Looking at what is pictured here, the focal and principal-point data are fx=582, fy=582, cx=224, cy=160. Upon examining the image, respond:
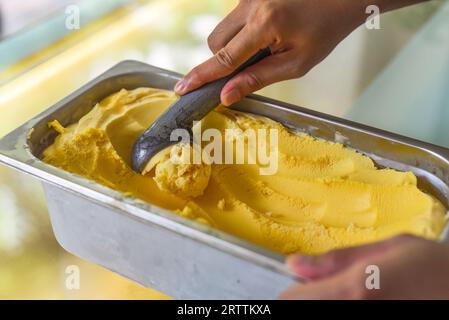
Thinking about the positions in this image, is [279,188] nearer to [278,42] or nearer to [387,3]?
[278,42]

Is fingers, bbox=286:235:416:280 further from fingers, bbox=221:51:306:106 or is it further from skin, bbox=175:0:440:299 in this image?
fingers, bbox=221:51:306:106

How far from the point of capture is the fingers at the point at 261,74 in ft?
3.79

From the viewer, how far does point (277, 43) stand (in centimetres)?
116

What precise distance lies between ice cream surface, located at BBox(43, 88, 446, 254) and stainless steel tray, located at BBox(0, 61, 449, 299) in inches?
1.4

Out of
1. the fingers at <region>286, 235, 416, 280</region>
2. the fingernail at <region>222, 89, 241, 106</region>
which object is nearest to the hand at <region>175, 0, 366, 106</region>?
the fingernail at <region>222, 89, 241, 106</region>

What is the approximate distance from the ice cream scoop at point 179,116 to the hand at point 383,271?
437 millimetres

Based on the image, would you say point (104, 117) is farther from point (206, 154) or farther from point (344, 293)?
point (344, 293)

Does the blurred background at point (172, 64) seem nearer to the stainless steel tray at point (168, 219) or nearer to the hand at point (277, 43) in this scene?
the stainless steel tray at point (168, 219)

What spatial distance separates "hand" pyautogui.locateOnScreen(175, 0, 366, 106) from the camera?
1137 millimetres

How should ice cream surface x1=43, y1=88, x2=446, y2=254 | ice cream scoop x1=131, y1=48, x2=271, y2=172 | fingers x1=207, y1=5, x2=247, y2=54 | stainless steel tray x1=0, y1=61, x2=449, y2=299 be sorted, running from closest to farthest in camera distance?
stainless steel tray x1=0, y1=61, x2=449, y2=299
ice cream surface x1=43, y1=88, x2=446, y2=254
ice cream scoop x1=131, y1=48, x2=271, y2=172
fingers x1=207, y1=5, x2=247, y2=54

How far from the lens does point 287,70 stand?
1189mm

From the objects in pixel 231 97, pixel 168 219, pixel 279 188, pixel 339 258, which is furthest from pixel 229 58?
pixel 339 258

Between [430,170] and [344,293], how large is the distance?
0.46 meters

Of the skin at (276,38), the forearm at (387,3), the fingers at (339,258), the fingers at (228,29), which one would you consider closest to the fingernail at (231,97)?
the skin at (276,38)
